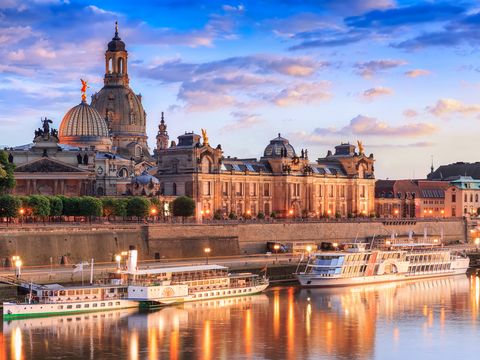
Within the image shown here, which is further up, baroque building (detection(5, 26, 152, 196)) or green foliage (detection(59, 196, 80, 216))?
baroque building (detection(5, 26, 152, 196))

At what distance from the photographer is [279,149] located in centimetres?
12888

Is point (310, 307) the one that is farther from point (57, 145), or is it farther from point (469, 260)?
point (57, 145)

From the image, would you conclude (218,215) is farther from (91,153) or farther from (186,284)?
(186,284)

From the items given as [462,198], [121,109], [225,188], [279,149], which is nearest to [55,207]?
[225,188]

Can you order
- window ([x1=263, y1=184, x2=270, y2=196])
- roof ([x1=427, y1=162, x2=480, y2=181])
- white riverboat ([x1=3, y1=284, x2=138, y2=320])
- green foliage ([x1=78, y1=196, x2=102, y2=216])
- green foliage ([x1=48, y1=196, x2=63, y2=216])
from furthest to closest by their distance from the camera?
roof ([x1=427, y1=162, x2=480, y2=181])
window ([x1=263, y1=184, x2=270, y2=196])
green foliage ([x1=78, y1=196, x2=102, y2=216])
green foliage ([x1=48, y1=196, x2=63, y2=216])
white riverboat ([x1=3, y1=284, x2=138, y2=320])

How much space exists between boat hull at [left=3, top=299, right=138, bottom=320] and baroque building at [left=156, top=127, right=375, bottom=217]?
4325 centimetres

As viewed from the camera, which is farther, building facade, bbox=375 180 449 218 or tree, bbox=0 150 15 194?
building facade, bbox=375 180 449 218

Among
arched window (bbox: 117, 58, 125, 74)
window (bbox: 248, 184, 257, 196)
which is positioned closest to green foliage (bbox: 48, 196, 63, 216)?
window (bbox: 248, 184, 257, 196)

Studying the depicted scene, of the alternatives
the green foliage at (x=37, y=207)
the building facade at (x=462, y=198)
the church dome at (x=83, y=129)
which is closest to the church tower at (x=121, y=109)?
the church dome at (x=83, y=129)

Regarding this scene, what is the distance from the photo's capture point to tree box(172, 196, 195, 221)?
10644 cm

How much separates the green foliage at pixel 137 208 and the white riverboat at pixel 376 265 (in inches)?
777

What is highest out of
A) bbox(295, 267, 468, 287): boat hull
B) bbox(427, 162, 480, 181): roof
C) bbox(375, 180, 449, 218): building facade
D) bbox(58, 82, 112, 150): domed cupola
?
bbox(58, 82, 112, 150): domed cupola

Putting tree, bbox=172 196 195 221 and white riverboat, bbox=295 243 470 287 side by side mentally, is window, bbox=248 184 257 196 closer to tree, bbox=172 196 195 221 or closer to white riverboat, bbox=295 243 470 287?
tree, bbox=172 196 195 221

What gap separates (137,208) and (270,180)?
3148cm
